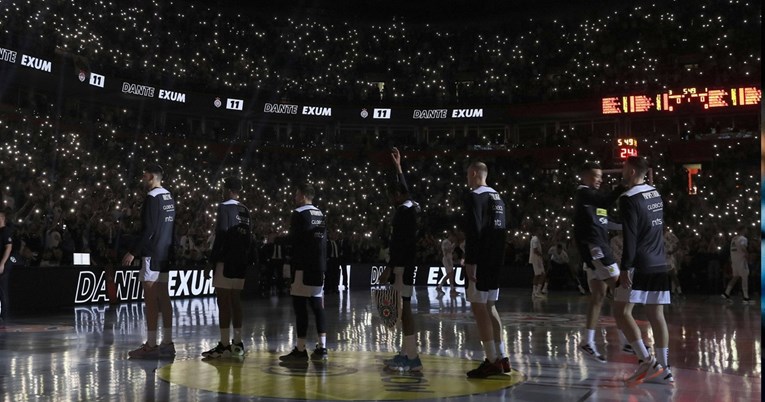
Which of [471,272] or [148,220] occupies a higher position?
[148,220]

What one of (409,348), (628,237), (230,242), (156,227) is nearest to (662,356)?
(628,237)

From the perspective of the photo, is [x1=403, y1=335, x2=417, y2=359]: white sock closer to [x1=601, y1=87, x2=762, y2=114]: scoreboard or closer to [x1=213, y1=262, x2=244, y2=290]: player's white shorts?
[x1=213, y1=262, x2=244, y2=290]: player's white shorts

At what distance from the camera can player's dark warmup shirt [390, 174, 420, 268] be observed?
7496mm

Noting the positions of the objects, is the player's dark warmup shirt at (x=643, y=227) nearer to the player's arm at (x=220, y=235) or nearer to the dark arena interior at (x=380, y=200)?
the dark arena interior at (x=380, y=200)

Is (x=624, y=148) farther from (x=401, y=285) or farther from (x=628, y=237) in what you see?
(x=628, y=237)

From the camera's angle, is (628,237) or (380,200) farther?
(380,200)

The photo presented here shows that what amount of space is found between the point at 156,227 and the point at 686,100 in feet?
91.7

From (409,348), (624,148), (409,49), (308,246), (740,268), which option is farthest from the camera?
(409,49)

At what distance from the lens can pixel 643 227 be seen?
6.63 m

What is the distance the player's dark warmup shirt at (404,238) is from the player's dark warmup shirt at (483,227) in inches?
29.0

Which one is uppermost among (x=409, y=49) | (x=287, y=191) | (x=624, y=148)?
(x=409, y=49)

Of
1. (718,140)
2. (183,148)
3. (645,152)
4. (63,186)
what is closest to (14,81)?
(183,148)

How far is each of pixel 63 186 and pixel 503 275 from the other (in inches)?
575

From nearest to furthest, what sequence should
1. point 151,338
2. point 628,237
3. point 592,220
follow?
1. point 628,237
2. point 592,220
3. point 151,338
